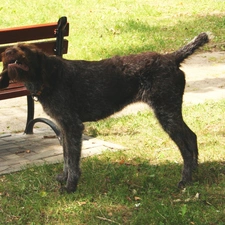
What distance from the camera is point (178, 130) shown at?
19.2 feet

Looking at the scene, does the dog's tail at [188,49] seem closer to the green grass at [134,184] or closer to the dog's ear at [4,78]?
the green grass at [134,184]

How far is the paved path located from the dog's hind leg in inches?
51.4

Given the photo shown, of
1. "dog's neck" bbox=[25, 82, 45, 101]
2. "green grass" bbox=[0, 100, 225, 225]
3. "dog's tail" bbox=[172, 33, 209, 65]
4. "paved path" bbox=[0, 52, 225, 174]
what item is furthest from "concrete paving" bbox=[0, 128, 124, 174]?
"dog's tail" bbox=[172, 33, 209, 65]

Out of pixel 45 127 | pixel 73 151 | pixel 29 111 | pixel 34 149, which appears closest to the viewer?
pixel 73 151

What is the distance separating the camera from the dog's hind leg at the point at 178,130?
5781 millimetres

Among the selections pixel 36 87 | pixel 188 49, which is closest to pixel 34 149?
pixel 36 87

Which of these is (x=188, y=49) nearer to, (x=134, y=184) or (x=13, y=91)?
(x=134, y=184)

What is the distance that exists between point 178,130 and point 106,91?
31.6 inches

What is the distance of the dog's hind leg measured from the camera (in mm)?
5781

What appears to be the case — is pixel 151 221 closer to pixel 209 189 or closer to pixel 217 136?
pixel 209 189

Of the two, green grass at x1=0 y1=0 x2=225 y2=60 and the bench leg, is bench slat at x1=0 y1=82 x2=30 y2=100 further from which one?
green grass at x1=0 y1=0 x2=225 y2=60

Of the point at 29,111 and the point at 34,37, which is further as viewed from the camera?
the point at 29,111

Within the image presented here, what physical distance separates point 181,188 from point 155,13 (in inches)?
402

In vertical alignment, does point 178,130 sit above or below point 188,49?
below
